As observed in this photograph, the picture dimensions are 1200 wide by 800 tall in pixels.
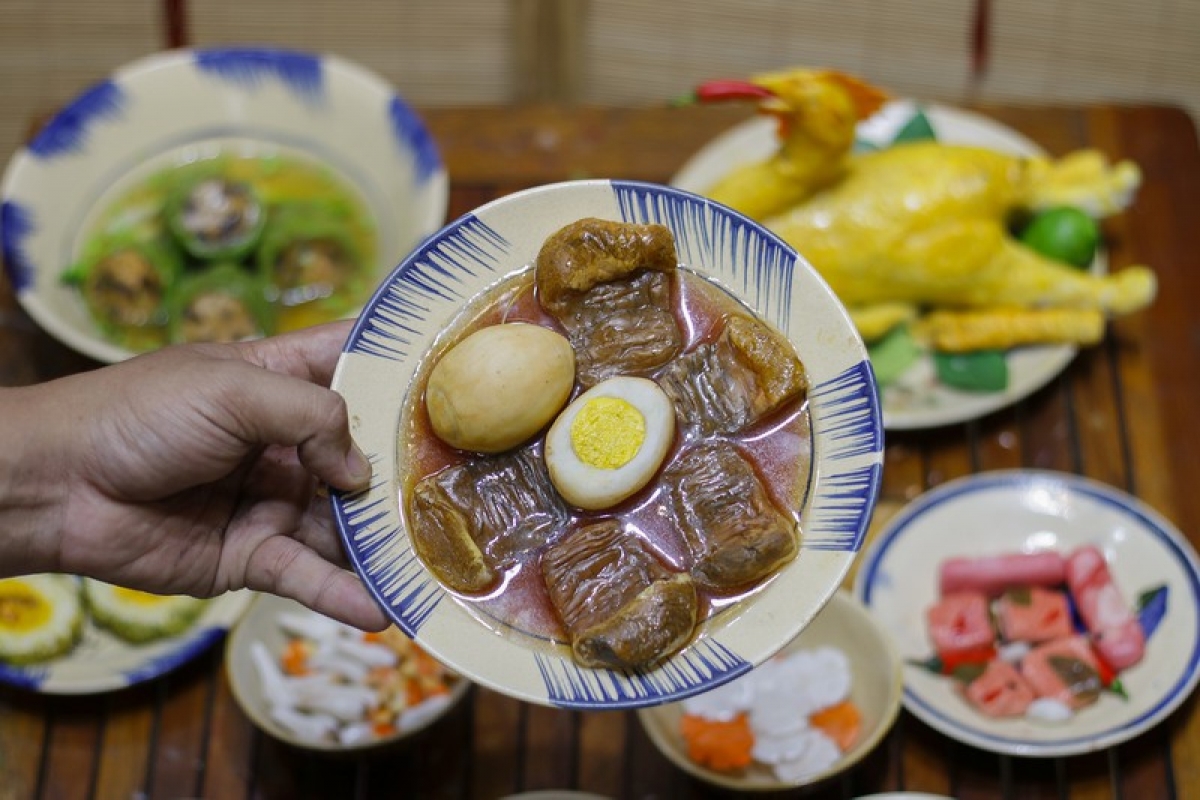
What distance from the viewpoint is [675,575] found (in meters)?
1.88

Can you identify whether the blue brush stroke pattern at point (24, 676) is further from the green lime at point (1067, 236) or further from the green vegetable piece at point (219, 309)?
the green lime at point (1067, 236)

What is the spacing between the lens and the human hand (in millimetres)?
1876

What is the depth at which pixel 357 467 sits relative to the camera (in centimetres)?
186

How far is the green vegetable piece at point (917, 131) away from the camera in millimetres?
3234

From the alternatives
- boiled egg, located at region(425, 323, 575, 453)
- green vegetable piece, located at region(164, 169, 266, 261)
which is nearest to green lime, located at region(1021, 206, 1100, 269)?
boiled egg, located at region(425, 323, 575, 453)

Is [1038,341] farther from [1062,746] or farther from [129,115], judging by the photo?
[129,115]

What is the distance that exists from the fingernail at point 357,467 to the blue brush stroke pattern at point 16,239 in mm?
1540

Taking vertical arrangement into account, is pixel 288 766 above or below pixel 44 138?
below

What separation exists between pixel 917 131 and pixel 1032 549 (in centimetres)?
112

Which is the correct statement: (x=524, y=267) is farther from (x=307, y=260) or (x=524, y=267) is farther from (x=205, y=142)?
(x=205, y=142)

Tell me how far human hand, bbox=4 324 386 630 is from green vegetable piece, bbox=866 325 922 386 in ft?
4.40

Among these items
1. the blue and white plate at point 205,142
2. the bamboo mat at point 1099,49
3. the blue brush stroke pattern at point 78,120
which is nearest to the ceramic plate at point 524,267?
the blue and white plate at point 205,142

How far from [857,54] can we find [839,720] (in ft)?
7.75

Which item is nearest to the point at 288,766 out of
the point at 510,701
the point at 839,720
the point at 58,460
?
the point at 510,701
